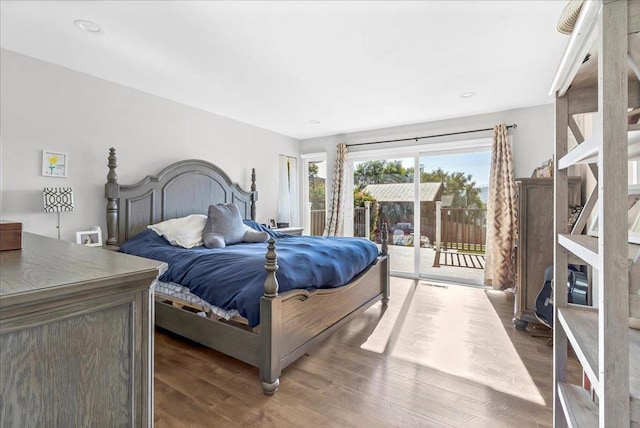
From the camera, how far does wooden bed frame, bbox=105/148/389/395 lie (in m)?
1.86

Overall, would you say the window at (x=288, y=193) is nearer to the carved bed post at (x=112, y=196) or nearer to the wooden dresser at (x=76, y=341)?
the carved bed post at (x=112, y=196)

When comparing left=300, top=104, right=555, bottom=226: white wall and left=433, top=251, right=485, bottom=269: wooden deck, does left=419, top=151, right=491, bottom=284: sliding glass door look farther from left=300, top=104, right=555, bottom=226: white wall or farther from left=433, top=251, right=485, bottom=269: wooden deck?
left=300, top=104, right=555, bottom=226: white wall

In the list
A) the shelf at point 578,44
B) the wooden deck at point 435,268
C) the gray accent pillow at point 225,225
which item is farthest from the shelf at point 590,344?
the wooden deck at point 435,268

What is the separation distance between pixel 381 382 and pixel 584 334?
4.24 feet

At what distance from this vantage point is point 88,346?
2.34 ft

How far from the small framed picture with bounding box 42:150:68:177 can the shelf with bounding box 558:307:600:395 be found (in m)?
3.68

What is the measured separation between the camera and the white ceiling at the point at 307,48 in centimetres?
196

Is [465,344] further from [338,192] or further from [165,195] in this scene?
[165,195]

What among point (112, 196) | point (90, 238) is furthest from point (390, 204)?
point (90, 238)

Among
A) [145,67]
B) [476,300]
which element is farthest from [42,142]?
[476,300]

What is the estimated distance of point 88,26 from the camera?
84.2 inches

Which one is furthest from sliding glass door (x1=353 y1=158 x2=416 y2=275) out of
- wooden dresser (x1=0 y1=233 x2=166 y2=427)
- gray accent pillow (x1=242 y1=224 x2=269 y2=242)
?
wooden dresser (x1=0 y1=233 x2=166 y2=427)

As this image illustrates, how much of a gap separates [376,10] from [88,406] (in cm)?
232

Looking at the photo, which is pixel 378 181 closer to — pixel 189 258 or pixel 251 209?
pixel 251 209
